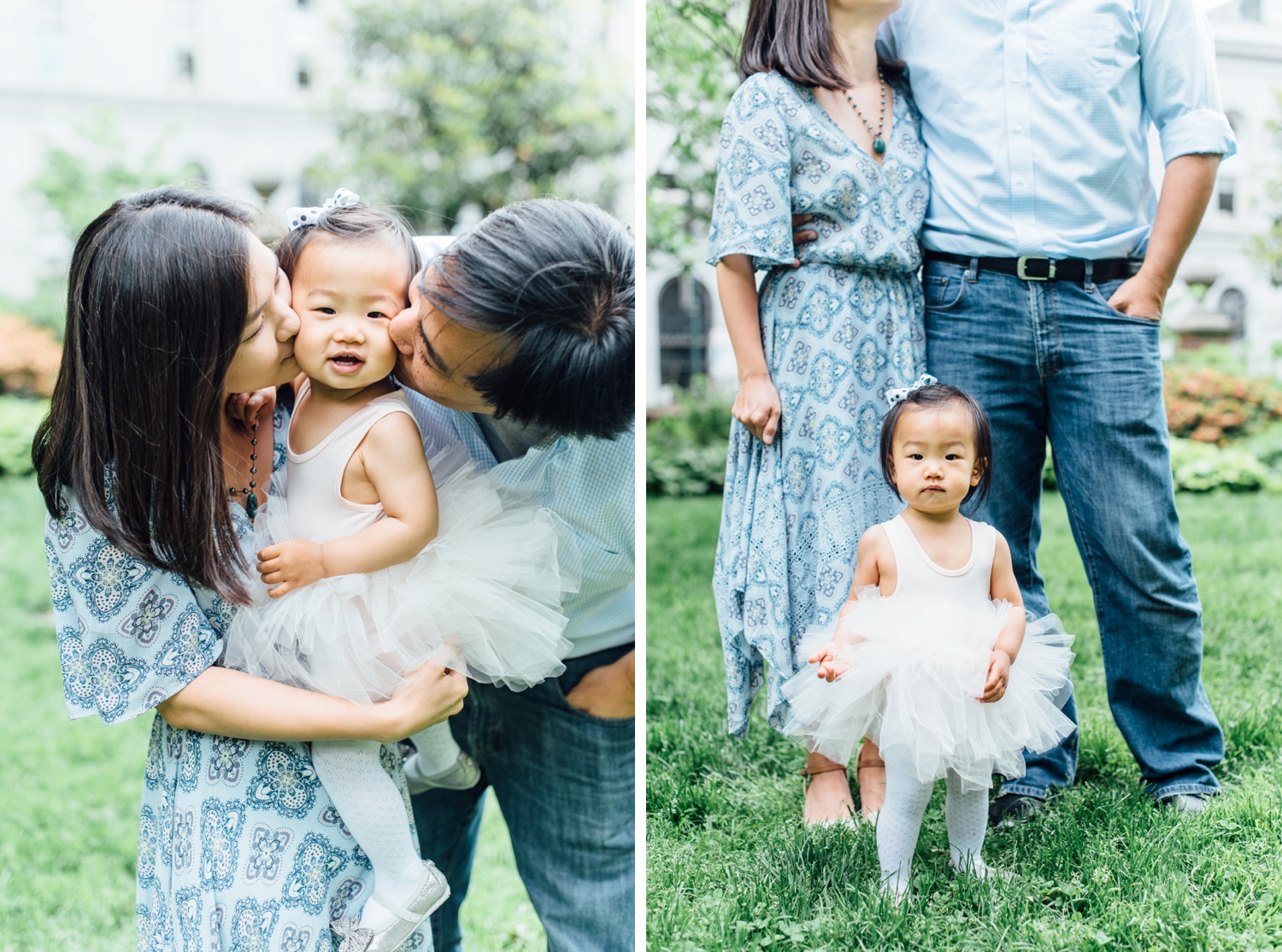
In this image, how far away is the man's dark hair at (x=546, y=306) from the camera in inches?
69.9

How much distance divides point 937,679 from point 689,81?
438cm

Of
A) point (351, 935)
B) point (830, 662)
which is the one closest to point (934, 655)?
point (830, 662)

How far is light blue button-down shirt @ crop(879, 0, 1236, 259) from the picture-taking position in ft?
7.68

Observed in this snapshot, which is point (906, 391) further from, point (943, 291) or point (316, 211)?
point (316, 211)

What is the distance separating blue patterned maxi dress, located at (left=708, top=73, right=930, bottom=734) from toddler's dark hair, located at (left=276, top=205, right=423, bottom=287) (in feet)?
2.62

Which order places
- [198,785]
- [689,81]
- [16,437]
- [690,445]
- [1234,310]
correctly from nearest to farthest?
1. [198,785]
2. [689,81]
3. [16,437]
4. [690,445]
5. [1234,310]

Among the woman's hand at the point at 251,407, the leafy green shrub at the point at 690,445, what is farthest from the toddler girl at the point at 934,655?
the leafy green shrub at the point at 690,445

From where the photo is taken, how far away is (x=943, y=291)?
249cm

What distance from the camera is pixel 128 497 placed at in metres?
1.70

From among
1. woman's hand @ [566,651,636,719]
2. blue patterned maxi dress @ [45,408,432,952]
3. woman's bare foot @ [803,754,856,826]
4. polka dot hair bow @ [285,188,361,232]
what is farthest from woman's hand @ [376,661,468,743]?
woman's bare foot @ [803,754,856,826]

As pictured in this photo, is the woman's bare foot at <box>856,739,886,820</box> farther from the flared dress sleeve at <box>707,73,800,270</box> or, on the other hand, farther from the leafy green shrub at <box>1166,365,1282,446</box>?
the leafy green shrub at <box>1166,365,1282,446</box>

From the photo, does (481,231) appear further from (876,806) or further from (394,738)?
(876,806)

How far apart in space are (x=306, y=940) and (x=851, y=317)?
1618mm

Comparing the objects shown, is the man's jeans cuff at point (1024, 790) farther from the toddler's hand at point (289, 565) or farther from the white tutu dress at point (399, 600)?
the toddler's hand at point (289, 565)
